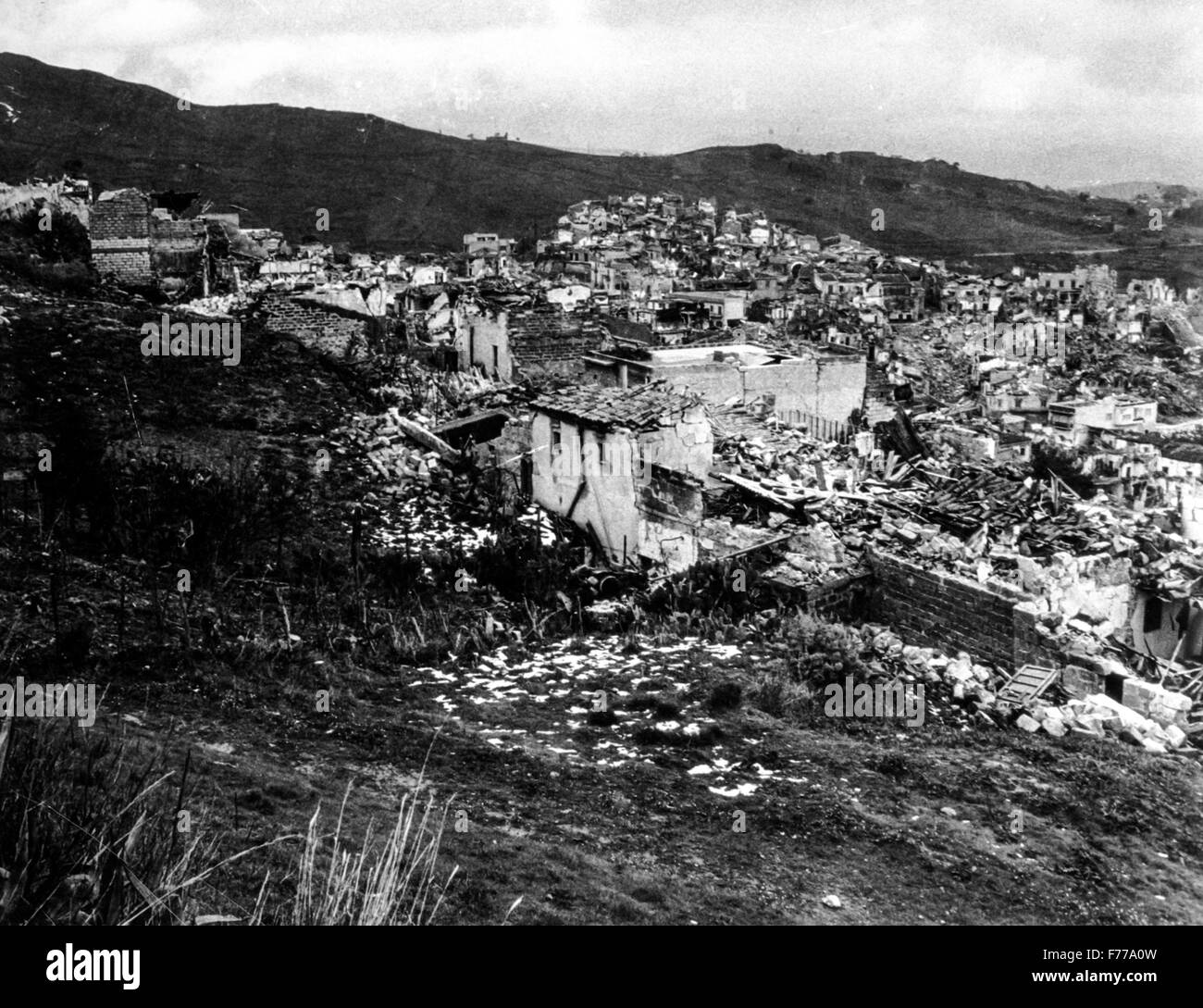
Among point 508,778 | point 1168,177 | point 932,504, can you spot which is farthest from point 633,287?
point 508,778

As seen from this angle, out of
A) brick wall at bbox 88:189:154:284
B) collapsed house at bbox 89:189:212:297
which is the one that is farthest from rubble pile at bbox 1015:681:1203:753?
brick wall at bbox 88:189:154:284

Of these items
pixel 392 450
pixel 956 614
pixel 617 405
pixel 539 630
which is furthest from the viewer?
pixel 392 450

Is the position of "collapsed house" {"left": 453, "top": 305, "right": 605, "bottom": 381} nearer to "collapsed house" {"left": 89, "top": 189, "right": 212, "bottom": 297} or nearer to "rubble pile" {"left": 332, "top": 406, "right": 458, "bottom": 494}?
"collapsed house" {"left": 89, "top": 189, "right": 212, "bottom": 297}

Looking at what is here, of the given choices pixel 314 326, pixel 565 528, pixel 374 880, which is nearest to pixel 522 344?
pixel 314 326

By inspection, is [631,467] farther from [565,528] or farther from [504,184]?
[504,184]
